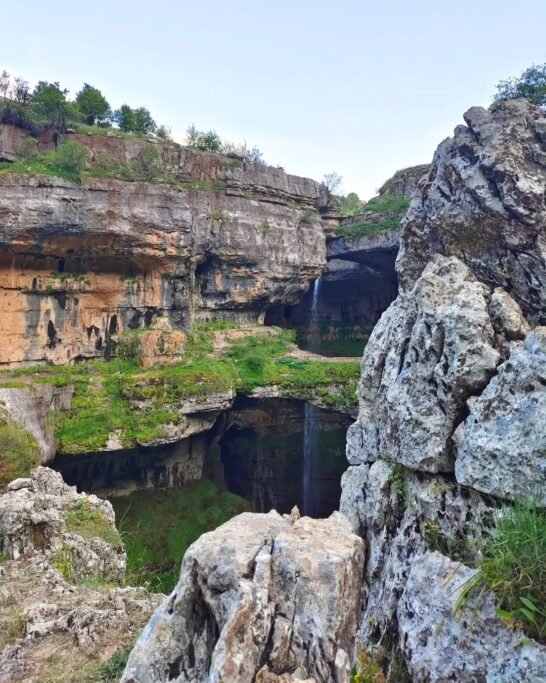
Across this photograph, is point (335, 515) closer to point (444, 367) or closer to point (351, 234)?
point (444, 367)

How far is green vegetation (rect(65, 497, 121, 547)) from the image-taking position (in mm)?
7555

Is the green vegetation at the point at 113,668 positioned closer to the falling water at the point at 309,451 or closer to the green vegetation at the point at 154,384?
the green vegetation at the point at 154,384

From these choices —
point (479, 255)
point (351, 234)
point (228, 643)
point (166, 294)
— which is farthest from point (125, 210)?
point (228, 643)

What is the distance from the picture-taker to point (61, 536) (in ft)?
22.9

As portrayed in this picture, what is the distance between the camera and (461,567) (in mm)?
3852

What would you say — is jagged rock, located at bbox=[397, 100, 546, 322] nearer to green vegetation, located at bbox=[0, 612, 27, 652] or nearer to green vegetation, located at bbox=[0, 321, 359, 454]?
green vegetation, located at bbox=[0, 612, 27, 652]

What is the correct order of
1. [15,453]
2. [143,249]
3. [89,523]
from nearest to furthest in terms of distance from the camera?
[89,523] < [15,453] < [143,249]

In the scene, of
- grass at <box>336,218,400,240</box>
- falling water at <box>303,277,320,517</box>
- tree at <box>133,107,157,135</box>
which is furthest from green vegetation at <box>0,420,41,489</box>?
tree at <box>133,107,157,135</box>

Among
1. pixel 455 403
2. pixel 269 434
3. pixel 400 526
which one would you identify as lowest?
pixel 269 434

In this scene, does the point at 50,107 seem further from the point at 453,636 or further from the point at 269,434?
the point at 453,636

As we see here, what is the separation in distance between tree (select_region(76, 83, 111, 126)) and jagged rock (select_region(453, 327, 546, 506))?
25.0 m

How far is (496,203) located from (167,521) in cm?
1508

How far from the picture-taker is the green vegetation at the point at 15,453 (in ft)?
33.1

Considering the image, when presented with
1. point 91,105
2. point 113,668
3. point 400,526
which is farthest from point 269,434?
point 91,105
